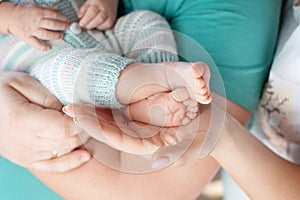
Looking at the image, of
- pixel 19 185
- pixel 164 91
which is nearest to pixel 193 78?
pixel 164 91

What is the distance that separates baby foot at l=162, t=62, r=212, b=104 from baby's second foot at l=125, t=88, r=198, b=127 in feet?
0.03

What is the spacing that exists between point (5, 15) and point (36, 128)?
0.56ft

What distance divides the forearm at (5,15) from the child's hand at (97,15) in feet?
0.33

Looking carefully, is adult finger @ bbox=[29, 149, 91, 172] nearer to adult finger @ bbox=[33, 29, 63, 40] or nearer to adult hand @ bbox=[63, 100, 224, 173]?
adult hand @ bbox=[63, 100, 224, 173]

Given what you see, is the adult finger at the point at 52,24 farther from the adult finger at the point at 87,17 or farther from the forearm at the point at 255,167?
the forearm at the point at 255,167

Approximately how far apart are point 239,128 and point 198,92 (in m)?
0.13

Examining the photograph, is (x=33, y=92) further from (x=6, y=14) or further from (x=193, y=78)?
(x=193, y=78)

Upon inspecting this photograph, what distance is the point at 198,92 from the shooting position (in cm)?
52

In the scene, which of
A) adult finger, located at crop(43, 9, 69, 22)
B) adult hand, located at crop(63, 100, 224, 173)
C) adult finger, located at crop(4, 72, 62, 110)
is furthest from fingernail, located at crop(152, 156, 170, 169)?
adult finger, located at crop(43, 9, 69, 22)

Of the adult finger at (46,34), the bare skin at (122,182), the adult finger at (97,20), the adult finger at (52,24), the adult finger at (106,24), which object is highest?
the adult finger at (52,24)

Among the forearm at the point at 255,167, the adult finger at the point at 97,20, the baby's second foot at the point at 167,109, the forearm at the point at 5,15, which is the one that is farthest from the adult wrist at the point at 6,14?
the forearm at the point at 255,167

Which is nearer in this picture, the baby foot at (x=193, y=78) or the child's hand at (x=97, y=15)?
the baby foot at (x=193, y=78)

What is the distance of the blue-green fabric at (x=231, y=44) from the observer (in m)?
0.71

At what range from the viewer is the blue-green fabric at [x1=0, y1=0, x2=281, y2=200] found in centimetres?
71
